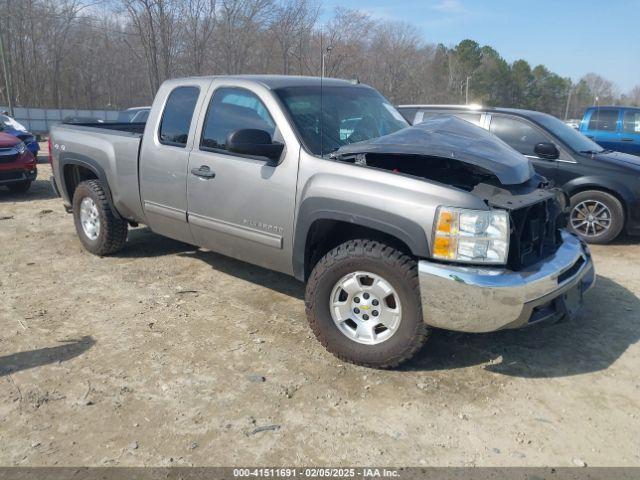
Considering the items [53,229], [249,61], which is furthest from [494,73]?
[53,229]

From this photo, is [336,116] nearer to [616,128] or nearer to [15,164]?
[15,164]

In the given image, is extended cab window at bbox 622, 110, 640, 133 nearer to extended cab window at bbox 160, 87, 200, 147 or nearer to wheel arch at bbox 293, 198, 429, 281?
wheel arch at bbox 293, 198, 429, 281

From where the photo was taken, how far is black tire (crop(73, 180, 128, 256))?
5520 millimetres

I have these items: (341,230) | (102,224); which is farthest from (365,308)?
(102,224)

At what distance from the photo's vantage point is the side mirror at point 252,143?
3.63 m

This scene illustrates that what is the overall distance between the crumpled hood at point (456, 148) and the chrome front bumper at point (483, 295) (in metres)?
0.68

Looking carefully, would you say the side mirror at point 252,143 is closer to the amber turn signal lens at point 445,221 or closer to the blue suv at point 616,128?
the amber turn signal lens at point 445,221

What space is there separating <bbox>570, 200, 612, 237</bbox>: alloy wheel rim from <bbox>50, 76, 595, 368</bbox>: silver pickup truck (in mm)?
2983

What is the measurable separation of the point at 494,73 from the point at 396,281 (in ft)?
205

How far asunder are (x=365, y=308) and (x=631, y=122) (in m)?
10.2

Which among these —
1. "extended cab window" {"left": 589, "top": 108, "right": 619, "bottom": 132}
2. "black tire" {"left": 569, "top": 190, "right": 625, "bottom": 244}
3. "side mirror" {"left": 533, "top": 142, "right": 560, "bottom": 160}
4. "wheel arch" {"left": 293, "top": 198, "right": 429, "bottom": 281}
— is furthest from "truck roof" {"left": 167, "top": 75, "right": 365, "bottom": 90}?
"extended cab window" {"left": 589, "top": 108, "right": 619, "bottom": 132}

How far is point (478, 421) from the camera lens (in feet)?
9.76

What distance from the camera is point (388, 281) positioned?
332 cm

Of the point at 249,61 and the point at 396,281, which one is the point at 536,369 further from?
the point at 249,61
